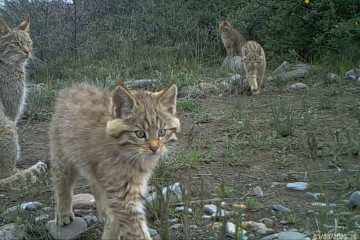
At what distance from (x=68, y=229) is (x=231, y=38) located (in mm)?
11841

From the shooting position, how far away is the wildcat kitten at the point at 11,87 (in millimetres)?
7043

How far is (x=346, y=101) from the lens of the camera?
8.57 meters

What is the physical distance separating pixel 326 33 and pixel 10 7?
1018 cm

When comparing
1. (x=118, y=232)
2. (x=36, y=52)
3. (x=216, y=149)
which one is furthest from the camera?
(x=36, y=52)

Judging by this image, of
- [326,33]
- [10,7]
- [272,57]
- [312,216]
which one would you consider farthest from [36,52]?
[312,216]

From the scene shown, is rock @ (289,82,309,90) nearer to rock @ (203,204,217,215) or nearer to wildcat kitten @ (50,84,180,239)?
rock @ (203,204,217,215)

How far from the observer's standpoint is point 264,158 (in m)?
6.23

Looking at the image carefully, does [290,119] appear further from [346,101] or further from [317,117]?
[346,101]

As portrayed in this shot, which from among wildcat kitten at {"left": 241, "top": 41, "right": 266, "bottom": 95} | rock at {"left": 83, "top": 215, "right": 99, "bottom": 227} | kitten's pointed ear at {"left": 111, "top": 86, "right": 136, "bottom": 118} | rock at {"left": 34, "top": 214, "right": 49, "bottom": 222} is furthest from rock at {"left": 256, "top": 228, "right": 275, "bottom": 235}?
wildcat kitten at {"left": 241, "top": 41, "right": 266, "bottom": 95}

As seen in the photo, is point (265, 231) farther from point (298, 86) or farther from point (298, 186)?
point (298, 86)

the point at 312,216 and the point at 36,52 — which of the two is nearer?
the point at 312,216

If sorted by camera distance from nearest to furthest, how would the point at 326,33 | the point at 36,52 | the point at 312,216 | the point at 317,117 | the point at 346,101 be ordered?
the point at 312,216 → the point at 317,117 → the point at 346,101 → the point at 326,33 → the point at 36,52

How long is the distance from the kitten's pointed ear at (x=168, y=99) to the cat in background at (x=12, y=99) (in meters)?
2.53

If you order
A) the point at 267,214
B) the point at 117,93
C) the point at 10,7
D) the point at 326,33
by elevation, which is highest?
the point at 10,7
